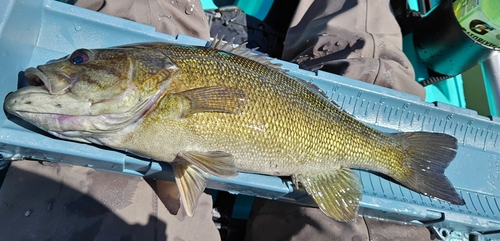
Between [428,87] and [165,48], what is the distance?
9.62ft

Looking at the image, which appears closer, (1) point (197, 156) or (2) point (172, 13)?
(1) point (197, 156)

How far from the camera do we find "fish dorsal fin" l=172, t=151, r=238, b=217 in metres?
1.59

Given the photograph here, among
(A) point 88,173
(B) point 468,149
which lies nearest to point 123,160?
(A) point 88,173

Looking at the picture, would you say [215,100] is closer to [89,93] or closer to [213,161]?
[213,161]

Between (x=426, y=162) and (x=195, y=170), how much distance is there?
4.99 feet

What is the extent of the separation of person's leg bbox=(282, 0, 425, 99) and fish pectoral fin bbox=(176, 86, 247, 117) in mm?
1119

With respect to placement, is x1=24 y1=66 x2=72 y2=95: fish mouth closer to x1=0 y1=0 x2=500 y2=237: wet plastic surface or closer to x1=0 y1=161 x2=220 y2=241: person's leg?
x1=0 y1=0 x2=500 y2=237: wet plastic surface

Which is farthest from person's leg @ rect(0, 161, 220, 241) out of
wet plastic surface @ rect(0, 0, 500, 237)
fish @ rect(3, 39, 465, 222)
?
fish @ rect(3, 39, 465, 222)

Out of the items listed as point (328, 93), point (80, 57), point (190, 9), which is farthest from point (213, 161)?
point (190, 9)

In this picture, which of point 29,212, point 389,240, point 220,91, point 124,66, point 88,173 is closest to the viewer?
point 124,66

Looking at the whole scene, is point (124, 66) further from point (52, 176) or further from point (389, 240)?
point (389, 240)

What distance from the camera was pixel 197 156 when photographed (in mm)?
1616

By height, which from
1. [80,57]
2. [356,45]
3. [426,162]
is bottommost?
[426,162]

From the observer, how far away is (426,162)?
219 centimetres
